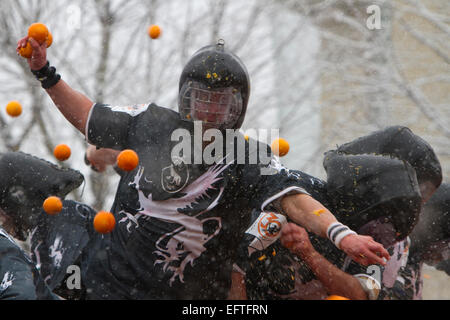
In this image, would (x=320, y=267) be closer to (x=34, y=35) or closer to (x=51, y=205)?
(x=51, y=205)

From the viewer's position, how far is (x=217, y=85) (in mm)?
3203

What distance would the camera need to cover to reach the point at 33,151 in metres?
7.23

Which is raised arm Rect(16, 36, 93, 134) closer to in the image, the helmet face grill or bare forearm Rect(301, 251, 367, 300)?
the helmet face grill

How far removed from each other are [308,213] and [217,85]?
2.82 ft

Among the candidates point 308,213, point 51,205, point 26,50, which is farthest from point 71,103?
point 308,213

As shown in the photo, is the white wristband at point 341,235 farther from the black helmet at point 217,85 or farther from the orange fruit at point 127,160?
the orange fruit at point 127,160

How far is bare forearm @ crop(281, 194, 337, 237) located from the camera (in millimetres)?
2861

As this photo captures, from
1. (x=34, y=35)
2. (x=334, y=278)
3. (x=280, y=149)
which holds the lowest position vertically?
(x=334, y=278)

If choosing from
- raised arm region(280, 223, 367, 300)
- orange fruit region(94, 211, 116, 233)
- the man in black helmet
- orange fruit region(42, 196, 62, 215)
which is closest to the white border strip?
the man in black helmet

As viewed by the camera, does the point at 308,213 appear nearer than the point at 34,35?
No

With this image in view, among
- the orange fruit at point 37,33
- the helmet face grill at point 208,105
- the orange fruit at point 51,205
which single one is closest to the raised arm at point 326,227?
the helmet face grill at point 208,105
